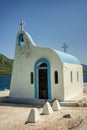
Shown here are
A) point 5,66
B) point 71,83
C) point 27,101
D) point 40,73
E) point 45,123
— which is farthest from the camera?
point 5,66

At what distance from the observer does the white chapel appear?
15336 millimetres

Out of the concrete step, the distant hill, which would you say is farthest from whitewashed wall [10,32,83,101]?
the distant hill

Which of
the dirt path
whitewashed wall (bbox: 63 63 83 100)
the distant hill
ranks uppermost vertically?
the distant hill

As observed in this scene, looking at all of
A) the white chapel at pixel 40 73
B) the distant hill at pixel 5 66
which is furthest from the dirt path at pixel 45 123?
the distant hill at pixel 5 66

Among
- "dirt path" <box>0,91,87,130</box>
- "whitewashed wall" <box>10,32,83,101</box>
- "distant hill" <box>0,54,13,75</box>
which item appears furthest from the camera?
"distant hill" <box>0,54,13,75</box>

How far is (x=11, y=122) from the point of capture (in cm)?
992

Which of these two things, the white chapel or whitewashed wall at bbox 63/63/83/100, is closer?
the white chapel

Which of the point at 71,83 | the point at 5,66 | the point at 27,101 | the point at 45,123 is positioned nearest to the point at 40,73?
the point at 27,101

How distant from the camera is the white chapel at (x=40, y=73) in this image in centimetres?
1534

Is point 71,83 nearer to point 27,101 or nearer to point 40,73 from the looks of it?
point 40,73

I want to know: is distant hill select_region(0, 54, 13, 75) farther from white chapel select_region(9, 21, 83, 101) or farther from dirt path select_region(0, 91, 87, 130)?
dirt path select_region(0, 91, 87, 130)

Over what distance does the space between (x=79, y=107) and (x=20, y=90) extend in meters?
5.73

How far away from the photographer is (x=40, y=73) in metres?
16.3

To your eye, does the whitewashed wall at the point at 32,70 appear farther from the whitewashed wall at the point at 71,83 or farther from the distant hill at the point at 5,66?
the distant hill at the point at 5,66
